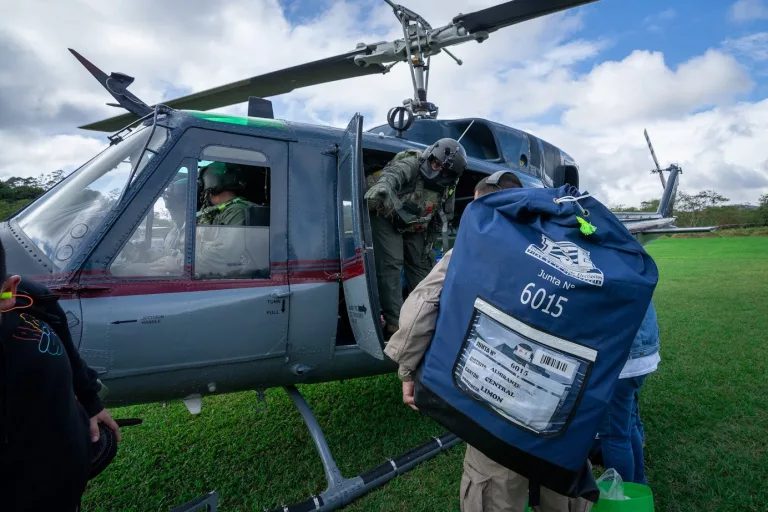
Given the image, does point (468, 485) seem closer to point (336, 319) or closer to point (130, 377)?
point (336, 319)

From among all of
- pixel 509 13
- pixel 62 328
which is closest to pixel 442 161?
pixel 509 13

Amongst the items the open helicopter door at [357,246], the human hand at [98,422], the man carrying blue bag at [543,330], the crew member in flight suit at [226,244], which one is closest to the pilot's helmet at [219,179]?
the crew member in flight suit at [226,244]

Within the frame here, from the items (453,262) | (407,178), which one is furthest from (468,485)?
(407,178)

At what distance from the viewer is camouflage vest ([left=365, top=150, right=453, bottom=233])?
3.72 meters

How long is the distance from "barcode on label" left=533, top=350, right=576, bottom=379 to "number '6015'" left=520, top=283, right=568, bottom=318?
13 cm

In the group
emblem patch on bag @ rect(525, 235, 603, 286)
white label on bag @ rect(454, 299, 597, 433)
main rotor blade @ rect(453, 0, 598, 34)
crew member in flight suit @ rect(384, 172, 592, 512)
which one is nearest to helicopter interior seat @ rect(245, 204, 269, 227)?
crew member in flight suit @ rect(384, 172, 592, 512)

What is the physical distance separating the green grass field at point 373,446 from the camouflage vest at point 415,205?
1.84 metres

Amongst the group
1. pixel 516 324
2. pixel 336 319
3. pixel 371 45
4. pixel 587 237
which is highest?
pixel 371 45

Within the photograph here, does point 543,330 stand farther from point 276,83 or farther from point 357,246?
point 276,83

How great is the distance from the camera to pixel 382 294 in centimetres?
376

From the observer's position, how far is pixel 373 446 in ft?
12.7

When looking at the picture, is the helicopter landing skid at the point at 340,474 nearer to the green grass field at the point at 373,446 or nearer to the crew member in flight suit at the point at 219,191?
the green grass field at the point at 373,446

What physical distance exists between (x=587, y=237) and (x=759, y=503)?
8.84 feet

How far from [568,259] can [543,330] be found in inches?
9.8
